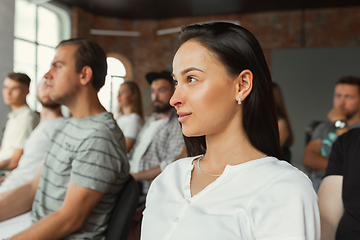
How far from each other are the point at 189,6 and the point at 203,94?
23.0 ft

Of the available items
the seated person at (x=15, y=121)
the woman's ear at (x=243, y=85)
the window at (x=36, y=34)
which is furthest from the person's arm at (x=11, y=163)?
the window at (x=36, y=34)

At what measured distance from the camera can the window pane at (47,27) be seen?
685cm

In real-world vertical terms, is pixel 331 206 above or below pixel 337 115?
below

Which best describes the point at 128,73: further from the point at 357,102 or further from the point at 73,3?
the point at 357,102

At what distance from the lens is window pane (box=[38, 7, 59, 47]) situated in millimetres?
6848

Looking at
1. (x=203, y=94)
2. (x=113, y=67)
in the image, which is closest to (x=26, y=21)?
(x=113, y=67)

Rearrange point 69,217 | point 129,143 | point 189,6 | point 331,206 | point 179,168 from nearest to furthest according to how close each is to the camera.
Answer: point 179,168
point 331,206
point 69,217
point 129,143
point 189,6

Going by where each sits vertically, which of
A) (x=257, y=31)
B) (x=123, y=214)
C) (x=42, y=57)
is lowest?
(x=123, y=214)

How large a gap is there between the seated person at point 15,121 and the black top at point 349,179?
2.64 metres

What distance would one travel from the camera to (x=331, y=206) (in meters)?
1.19

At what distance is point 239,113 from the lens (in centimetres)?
92

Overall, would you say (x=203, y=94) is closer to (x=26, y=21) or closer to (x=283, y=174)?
(x=283, y=174)

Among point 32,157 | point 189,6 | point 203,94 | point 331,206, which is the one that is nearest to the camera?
point 203,94

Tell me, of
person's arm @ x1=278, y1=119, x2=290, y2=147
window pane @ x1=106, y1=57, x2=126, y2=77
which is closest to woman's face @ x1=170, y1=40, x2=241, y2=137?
window pane @ x1=106, y1=57, x2=126, y2=77
